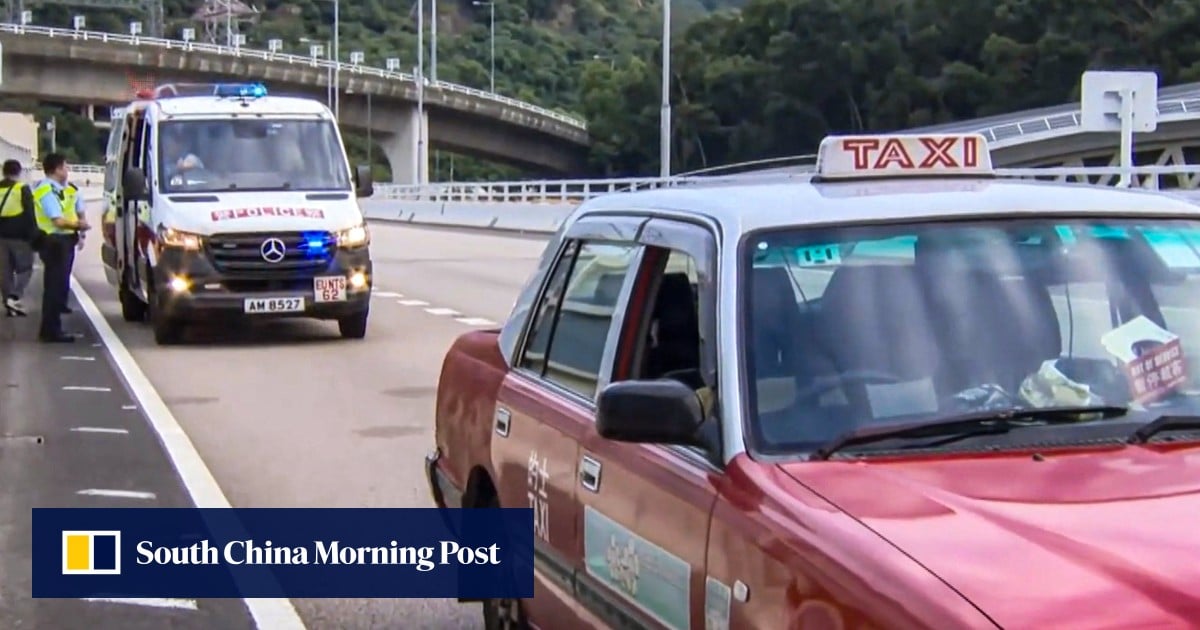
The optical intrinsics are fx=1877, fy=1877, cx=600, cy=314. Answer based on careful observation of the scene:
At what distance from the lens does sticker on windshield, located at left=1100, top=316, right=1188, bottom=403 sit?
449 centimetres

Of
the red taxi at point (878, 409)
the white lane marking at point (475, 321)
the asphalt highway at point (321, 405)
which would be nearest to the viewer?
the red taxi at point (878, 409)

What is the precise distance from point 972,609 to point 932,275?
1.47 m

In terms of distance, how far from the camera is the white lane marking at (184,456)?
283 inches

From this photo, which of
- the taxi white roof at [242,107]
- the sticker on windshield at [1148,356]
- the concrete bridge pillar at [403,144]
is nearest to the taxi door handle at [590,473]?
the sticker on windshield at [1148,356]

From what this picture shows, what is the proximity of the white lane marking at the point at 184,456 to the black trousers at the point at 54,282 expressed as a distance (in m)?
0.55

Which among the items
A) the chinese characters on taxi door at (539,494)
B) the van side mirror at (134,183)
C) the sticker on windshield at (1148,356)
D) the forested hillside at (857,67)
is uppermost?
the forested hillside at (857,67)

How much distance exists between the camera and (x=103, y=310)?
22594mm

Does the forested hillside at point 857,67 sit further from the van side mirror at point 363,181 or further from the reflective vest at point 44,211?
the reflective vest at point 44,211

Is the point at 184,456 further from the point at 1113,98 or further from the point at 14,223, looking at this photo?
the point at 1113,98

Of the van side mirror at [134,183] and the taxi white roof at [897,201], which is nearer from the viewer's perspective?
the taxi white roof at [897,201]

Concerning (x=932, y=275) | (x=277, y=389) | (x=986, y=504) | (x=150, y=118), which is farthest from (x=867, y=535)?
(x=150, y=118)

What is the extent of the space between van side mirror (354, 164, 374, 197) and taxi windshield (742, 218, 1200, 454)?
14332 millimetres

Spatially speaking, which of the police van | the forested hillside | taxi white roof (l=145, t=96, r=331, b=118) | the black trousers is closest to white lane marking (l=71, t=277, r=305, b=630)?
the black trousers

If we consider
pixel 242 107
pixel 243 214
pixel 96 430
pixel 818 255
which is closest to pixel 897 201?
pixel 818 255
